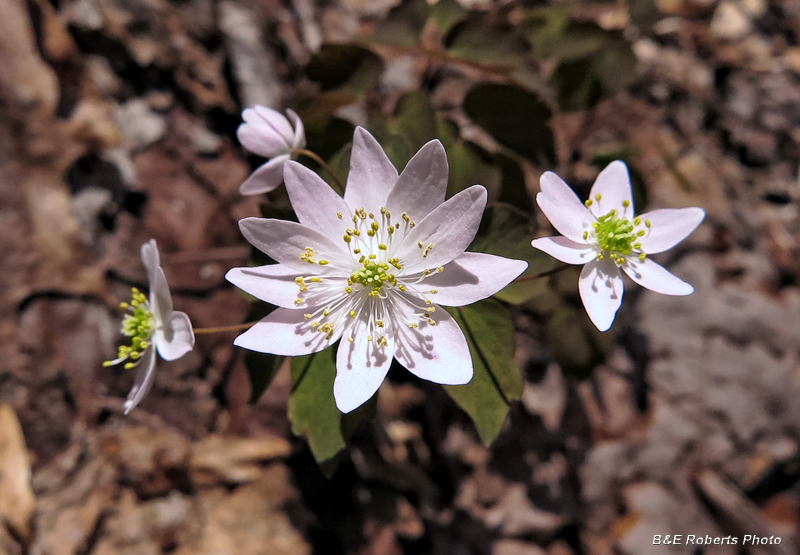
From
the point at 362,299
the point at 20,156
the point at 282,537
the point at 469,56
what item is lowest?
the point at 282,537

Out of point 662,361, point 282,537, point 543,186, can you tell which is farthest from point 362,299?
point 662,361

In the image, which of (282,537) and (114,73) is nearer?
(282,537)

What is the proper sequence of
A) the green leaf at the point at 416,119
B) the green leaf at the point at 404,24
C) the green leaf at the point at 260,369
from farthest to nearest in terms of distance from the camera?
the green leaf at the point at 404,24 < the green leaf at the point at 416,119 < the green leaf at the point at 260,369

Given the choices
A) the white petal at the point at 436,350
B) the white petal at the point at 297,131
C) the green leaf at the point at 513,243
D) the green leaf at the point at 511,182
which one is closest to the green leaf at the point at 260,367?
the white petal at the point at 436,350

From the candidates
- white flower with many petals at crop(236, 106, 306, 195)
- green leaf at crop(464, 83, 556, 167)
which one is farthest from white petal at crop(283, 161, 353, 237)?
green leaf at crop(464, 83, 556, 167)

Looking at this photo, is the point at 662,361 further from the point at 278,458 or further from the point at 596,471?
the point at 278,458

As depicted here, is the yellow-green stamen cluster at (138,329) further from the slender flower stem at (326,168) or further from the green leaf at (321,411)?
the slender flower stem at (326,168)

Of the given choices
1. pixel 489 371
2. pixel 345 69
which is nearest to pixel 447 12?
pixel 345 69

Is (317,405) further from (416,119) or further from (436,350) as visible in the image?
(416,119)
